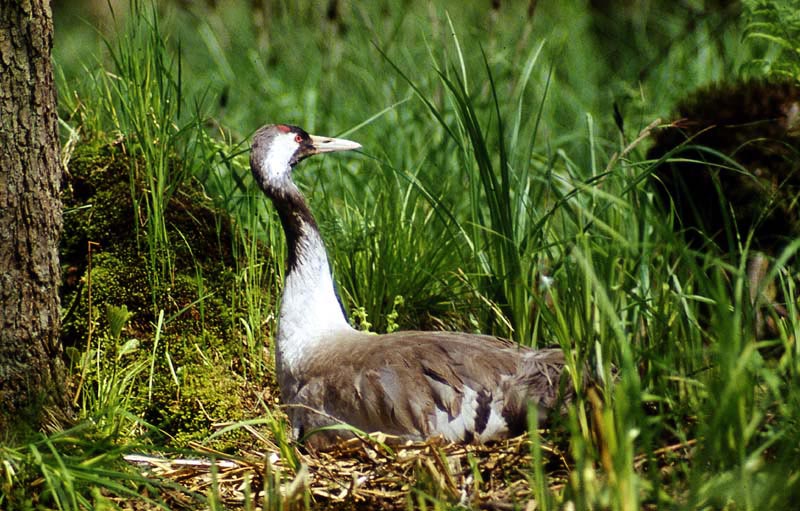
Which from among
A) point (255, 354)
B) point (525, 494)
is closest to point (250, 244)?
point (255, 354)

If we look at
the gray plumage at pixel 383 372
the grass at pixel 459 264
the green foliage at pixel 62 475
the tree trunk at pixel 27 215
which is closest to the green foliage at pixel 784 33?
the grass at pixel 459 264

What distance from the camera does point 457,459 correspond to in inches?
118

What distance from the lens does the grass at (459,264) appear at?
2426mm

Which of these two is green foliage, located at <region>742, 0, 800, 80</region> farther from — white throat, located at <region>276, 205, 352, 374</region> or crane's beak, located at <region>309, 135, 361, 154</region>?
white throat, located at <region>276, 205, 352, 374</region>

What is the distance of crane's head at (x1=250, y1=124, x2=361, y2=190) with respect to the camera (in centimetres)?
389

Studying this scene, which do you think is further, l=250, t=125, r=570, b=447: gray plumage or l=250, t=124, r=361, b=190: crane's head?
l=250, t=124, r=361, b=190: crane's head

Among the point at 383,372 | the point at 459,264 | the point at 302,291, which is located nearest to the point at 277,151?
the point at 302,291

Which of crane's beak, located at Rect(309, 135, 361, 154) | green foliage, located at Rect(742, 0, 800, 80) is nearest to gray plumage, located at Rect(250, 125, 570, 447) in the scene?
crane's beak, located at Rect(309, 135, 361, 154)

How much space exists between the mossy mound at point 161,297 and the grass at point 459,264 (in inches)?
0.7

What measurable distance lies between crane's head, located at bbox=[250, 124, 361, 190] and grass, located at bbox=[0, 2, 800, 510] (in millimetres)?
116

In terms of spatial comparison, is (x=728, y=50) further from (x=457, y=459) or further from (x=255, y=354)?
(x=457, y=459)

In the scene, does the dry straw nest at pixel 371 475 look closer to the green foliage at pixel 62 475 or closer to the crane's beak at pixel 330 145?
the green foliage at pixel 62 475

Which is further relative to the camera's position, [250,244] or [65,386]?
[250,244]

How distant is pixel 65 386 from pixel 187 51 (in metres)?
5.29
